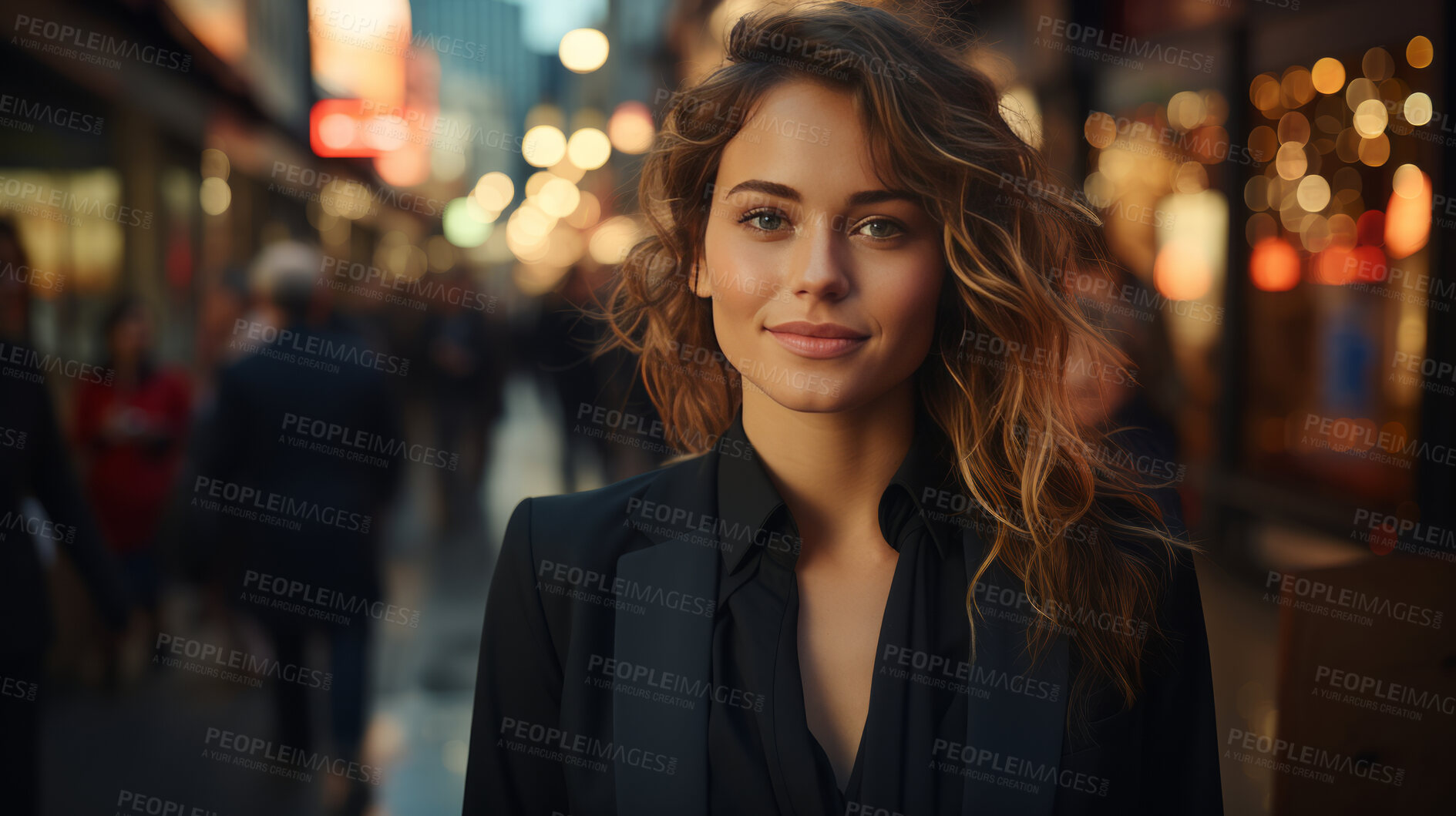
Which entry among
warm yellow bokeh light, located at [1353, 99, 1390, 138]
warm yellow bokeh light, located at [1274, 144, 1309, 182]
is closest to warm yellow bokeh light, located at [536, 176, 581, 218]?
warm yellow bokeh light, located at [1274, 144, 1309, 182]

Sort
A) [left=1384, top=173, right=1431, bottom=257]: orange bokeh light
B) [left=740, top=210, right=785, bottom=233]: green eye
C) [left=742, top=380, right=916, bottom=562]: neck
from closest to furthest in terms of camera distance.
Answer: [left=740, top=210, right=785, bottom=233]: green eye < [left=742, top=380, right=916, bottom=562]: neck < [left=1384, top=173, right=1431, bottom=257]: orange bokeh light

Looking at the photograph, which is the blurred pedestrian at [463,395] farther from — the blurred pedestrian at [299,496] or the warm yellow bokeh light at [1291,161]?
the warm yellow bokeh light at [1291,161]

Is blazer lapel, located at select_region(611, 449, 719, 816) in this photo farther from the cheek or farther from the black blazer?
the cheek

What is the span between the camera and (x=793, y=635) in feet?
5.84

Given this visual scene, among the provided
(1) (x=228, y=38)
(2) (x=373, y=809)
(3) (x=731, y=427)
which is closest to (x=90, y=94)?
(1) (x=228, y=38)

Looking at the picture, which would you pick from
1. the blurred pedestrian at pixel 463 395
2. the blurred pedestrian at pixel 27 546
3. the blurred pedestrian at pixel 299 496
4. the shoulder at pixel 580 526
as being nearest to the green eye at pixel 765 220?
the shoulder at pixel 580 526

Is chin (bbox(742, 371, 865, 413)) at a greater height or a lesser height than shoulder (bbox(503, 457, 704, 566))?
greater

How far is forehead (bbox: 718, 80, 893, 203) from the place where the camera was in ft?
5.44

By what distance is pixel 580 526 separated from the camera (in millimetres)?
1899

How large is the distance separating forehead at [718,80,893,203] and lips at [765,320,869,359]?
0.22 metres

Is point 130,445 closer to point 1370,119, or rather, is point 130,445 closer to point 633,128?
point 1370,119

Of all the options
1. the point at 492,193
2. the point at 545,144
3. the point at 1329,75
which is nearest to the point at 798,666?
the point at 1329,75

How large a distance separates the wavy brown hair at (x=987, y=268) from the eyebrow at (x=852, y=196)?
2cm

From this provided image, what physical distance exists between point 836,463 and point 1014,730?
22.2 inches
